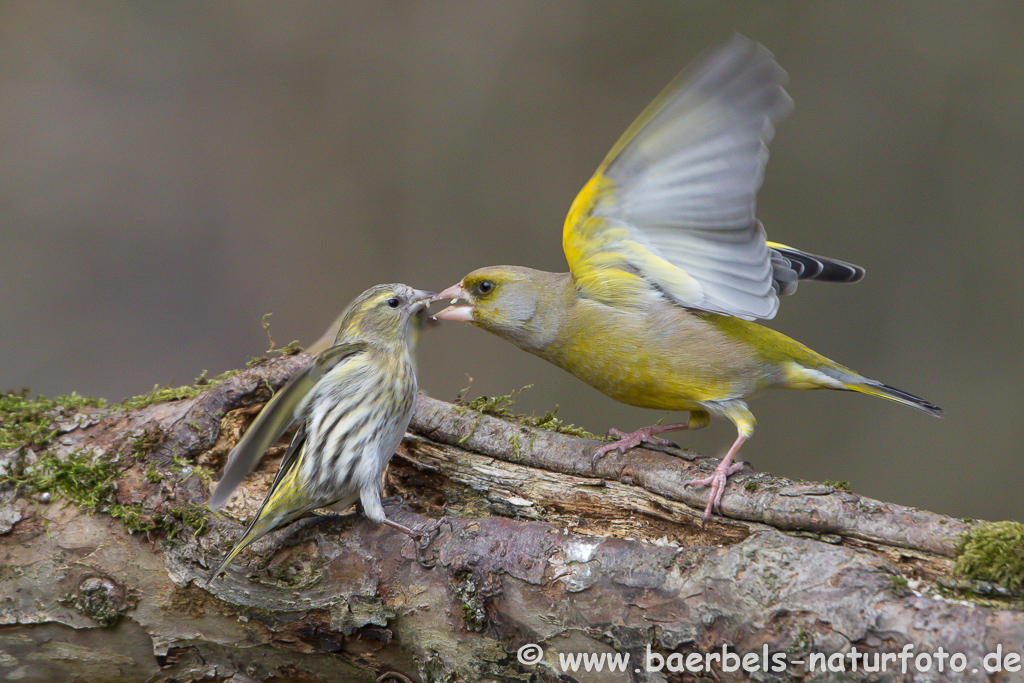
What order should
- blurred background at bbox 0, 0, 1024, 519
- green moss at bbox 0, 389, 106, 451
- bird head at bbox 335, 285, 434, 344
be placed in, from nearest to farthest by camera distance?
1. green moss at bbox 0, 389, 106, 451
2. bird head at bbox 335, 285, 434, 344
3. blurred background at bbox 0, 0, 1024, 519

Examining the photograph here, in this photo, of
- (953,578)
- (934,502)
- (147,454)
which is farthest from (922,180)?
(147,454)

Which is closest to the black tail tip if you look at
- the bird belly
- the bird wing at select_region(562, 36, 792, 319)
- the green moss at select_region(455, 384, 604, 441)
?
the bird belly

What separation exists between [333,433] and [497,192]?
498 cm

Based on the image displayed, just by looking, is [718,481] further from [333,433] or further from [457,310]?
[457,310]

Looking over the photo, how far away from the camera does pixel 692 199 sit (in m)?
3.11

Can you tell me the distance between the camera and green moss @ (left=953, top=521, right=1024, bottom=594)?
220cm

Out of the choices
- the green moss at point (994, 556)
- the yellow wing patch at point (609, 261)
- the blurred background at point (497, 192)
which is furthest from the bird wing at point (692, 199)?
the blurred background at point (497, 192)

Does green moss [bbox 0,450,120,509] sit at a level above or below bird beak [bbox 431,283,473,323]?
below

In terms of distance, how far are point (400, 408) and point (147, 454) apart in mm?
1152

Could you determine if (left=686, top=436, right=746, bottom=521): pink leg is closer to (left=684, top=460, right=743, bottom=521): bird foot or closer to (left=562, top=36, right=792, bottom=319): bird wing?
(left=684, top=460, right=743, bottom=521): bird foot

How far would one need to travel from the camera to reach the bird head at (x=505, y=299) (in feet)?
12.2

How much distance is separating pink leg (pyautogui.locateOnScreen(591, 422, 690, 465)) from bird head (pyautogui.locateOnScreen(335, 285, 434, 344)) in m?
1.13

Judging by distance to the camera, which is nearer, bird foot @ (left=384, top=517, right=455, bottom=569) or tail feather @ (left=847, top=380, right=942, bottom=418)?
bird foot @ (left=384, top=517, right=455, bottom=569)

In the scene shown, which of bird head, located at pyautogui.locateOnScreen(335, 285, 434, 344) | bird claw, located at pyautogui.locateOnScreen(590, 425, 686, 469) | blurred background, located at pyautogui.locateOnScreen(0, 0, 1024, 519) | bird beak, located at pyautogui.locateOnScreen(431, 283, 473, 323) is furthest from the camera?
blurred background, located at pyautogui.locateOnScreen(0, 0, 1024, 519)
